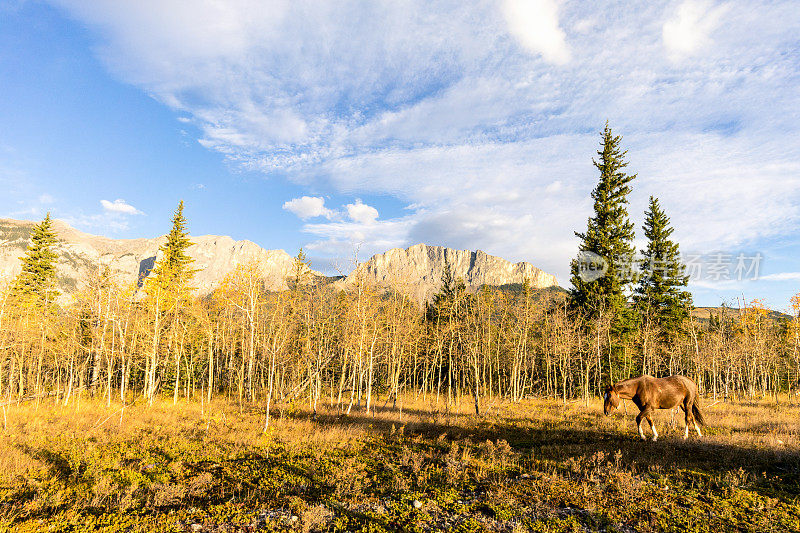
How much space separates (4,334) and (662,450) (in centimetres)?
3392

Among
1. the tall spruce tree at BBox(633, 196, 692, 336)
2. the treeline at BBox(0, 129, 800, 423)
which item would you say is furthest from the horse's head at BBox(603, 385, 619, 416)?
the tall spruce tree at BBox(633, 196, 692, 336)

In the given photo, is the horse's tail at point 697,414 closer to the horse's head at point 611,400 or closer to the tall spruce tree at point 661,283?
the horse's head at point 611,400

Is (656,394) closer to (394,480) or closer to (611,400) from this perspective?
(611,400)

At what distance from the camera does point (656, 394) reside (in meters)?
13.9

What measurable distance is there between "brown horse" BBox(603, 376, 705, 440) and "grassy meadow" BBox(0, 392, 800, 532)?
118cm

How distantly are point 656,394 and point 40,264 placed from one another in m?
60.0

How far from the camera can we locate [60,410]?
22.9 m

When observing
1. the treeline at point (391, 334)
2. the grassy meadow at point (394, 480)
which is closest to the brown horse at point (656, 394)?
the grassy meadow at point (394, 480)

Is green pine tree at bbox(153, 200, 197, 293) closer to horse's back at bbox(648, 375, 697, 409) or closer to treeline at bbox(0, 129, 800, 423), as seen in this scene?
treeline at bbox(0, 129, 800, 423)

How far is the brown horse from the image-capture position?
13.8 metres

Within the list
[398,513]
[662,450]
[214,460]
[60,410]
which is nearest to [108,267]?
[60,410]

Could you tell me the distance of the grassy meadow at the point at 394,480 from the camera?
7.41 meters

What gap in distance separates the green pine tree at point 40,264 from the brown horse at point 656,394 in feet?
174

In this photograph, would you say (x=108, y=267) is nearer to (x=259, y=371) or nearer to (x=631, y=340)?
(x=259, y=371)
